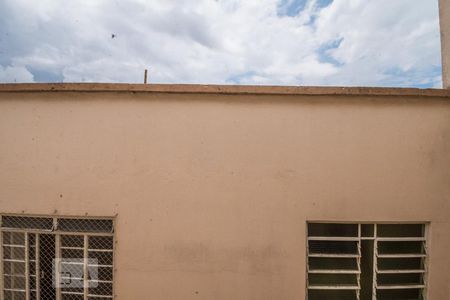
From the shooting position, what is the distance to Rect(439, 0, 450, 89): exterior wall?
9.51 feet

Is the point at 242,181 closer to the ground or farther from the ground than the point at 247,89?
closer to the ground

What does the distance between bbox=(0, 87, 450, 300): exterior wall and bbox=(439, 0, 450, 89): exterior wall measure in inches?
22.5

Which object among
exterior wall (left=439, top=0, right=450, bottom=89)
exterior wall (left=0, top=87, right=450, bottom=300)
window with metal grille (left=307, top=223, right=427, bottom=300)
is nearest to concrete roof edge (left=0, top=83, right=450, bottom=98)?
exterior wall (left=0, top=87, right=450, bottom=300)

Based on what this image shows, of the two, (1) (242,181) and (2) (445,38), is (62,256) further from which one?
(2) (445,38)

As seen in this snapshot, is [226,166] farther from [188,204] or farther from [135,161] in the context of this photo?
[135,161]

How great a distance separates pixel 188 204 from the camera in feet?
8.70

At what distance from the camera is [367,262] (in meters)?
2.73

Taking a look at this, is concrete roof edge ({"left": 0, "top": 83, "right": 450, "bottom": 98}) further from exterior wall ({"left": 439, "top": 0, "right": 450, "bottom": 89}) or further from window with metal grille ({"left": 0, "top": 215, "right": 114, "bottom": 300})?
window with metal grille ({"left": 0, "top": 215, "right": 114, "bottom": 300})

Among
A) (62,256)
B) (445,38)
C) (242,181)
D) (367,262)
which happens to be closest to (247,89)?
(242,181)

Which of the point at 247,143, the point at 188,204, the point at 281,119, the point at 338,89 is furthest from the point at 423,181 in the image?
the point at 188,204

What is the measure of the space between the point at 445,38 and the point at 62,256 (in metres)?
6.23

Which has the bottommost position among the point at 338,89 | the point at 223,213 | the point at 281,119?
the point at 223,213

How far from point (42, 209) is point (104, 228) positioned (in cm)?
84

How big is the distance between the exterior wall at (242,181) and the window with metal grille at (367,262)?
0.17 m
